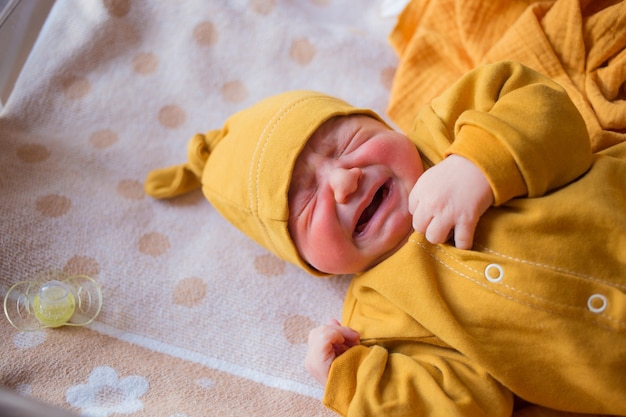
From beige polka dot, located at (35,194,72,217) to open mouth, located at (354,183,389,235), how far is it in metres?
0.71

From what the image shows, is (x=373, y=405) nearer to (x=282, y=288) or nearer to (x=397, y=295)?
(x=397, y=295)

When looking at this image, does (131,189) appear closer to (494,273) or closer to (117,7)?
(117,7)

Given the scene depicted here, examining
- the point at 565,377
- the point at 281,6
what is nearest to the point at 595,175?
the point at 565,377

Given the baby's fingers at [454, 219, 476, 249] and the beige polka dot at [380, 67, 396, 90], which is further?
the beige polka dot at [380, 67, 396, 90]

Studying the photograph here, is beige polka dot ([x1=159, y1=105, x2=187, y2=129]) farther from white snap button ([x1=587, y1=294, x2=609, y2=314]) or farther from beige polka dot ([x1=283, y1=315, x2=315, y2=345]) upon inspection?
white snap button ([x1=587, y1=294, x2=609, y2=314])

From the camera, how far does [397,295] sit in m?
1.17

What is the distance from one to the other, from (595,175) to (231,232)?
811 mm

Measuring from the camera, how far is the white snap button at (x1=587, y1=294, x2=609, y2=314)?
1.02 meters

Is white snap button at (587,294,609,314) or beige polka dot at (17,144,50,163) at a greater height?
beige polka dot at (17,144,50,163)

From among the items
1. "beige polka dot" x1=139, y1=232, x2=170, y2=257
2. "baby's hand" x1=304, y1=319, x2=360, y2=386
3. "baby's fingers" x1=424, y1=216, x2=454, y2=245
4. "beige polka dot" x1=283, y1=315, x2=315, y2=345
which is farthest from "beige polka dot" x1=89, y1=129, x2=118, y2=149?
"baby's fingers" x1=424, y1=216, x2=454, y2=245

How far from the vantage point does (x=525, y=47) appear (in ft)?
4.64

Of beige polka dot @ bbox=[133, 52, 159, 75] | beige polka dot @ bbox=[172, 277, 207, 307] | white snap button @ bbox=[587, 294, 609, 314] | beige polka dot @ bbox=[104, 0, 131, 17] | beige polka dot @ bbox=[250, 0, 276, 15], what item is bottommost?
beige polka dot @ bbox=[172, 277, 207, 307]

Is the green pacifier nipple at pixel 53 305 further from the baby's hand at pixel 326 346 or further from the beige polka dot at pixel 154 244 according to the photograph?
the baby's hand at pixel 326 346

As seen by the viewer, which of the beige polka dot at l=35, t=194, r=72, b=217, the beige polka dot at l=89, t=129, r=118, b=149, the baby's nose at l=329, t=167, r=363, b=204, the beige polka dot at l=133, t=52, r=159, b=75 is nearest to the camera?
the baby's nose at l=329, t=167, r=363, b=204
